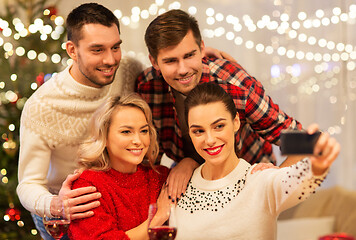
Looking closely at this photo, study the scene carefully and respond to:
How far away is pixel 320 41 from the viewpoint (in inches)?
146

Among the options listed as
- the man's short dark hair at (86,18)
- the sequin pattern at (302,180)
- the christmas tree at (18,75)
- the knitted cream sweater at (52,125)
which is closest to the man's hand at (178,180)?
the sequin pattern at (302,180)

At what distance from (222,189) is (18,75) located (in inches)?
97.3

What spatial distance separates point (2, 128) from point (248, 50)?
2.28 metres

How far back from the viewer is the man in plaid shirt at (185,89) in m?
2.29

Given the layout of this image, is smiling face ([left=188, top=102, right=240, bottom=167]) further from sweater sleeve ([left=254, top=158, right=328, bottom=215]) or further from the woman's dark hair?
sweater sleeve ([left=254, top=158, right=328, bottom=215])

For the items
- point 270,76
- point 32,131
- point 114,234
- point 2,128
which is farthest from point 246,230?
point 2,128

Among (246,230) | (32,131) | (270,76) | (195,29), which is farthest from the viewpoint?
(270,76)

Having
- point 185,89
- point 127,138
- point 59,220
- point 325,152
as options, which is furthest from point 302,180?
point 59,220

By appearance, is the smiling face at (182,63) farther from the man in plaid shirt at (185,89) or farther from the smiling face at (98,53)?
the smiling face at (98,53)

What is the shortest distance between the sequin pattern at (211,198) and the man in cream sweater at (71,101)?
87 cm

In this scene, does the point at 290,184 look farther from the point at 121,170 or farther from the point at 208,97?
the point at 121,170

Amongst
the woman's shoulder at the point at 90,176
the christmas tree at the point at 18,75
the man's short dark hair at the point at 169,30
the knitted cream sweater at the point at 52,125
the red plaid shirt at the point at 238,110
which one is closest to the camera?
the woman's shoulder at the point at 90,176

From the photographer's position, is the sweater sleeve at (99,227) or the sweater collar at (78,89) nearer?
the sweater sleeve at (99,227)

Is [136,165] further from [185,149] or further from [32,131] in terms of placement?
[32,131]
